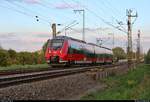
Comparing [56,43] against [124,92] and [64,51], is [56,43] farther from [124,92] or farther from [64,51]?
[124,92]

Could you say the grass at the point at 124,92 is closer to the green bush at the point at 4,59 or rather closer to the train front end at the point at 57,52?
the train front end at the point at 57,52

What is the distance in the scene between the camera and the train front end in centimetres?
4362

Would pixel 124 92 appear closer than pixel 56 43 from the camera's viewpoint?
Yes

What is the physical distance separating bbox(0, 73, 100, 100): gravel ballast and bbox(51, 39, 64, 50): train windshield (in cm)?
2007

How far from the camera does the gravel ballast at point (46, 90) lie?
16.3 meters

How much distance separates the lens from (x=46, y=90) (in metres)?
18.7

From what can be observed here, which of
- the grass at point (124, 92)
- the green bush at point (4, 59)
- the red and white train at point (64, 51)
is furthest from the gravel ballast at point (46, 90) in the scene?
the green bush at point (4, 59)

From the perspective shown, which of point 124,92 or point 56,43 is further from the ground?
point 56,43

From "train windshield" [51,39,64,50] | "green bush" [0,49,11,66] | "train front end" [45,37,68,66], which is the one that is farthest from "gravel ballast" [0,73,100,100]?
"green bush" [0,49,11,66]

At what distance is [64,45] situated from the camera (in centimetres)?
4400

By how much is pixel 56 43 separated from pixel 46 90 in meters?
26.1

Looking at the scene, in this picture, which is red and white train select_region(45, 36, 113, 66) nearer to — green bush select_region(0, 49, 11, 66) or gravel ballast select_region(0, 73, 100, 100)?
green bush select_region(0, 49, 11, 66)

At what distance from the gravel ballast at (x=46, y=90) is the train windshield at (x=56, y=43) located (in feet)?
65.8

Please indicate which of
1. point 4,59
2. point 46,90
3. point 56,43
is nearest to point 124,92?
point 46,90
